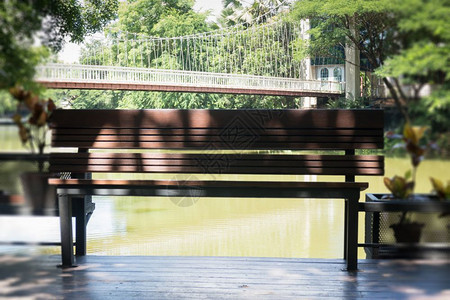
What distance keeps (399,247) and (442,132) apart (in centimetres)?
40

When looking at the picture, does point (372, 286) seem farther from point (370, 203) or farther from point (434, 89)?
point (434, 89)

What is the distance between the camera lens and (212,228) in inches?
143

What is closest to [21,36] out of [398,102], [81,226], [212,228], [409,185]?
[398,102]

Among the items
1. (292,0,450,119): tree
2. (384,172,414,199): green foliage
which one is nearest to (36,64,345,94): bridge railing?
(292,0,450,119): tree

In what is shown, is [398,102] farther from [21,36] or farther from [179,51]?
[179,51]

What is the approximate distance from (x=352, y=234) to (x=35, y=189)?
1.35m

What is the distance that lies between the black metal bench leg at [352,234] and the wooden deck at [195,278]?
5cm

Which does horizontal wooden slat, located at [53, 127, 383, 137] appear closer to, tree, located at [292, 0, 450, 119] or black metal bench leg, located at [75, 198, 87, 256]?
black metal bench leg, located at [75, 198, 87, 256]

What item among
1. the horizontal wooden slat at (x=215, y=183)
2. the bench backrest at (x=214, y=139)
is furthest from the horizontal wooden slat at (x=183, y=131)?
the horizontal wooden slat at (x=215, y=183)

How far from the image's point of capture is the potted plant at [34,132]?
5.42 ft

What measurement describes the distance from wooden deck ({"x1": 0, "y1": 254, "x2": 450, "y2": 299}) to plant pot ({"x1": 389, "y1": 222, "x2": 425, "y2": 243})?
0.26 feet

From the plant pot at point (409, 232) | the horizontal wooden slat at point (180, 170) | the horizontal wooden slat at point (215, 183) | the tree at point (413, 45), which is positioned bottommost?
the plant pot at point (409, 232)

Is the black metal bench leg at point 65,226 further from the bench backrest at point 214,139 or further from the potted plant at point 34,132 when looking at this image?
the potted plant at point 34,132

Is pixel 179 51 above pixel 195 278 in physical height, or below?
above
